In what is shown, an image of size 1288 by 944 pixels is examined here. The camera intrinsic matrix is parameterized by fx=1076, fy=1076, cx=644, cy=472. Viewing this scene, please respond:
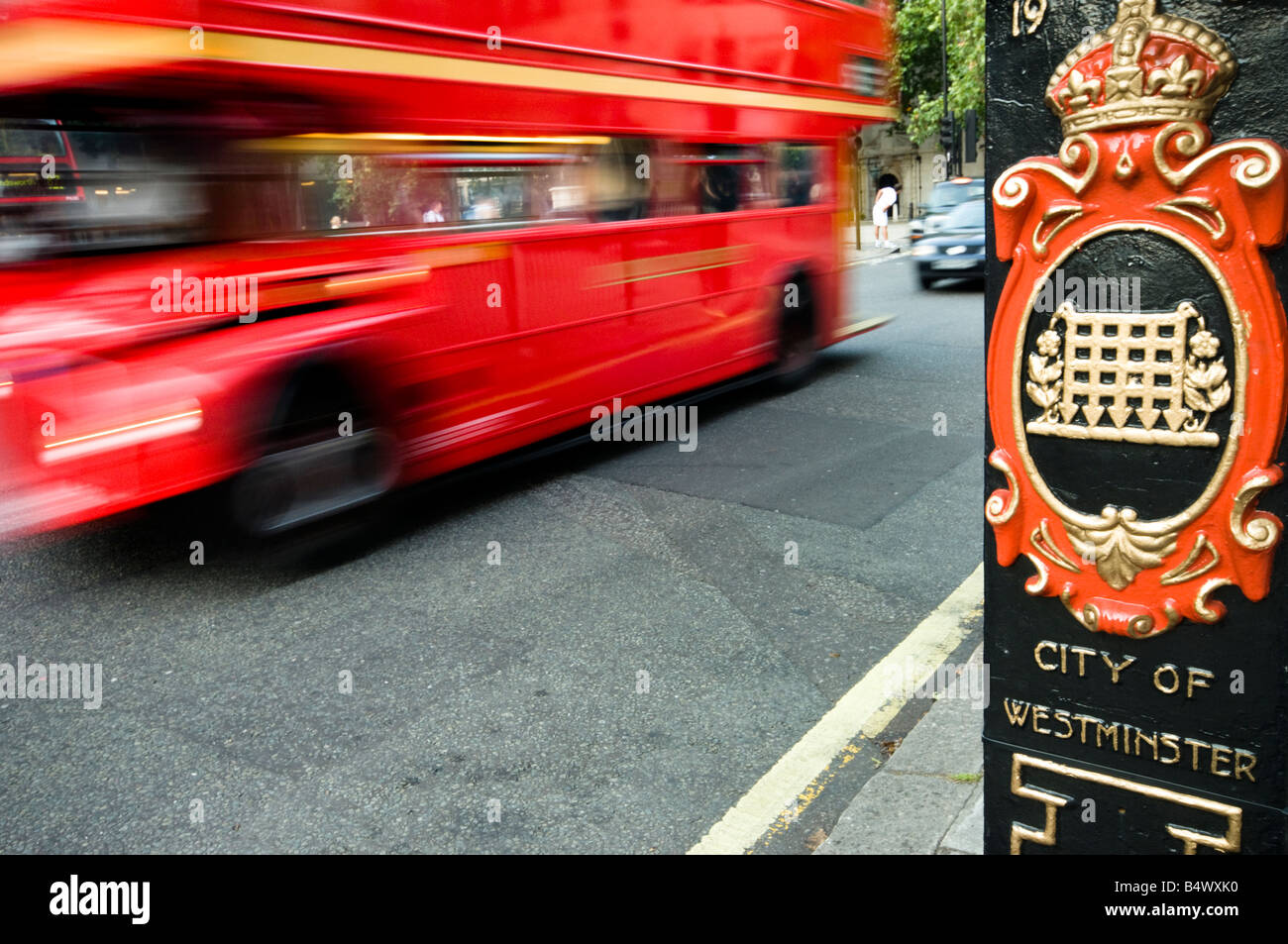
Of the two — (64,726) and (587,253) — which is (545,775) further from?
(587,253)

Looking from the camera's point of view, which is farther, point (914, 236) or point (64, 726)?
point (914, 236)

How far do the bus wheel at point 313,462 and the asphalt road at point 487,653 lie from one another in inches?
9.1

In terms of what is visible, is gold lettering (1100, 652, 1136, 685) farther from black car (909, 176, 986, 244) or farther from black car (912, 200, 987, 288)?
black car (909, 176, 986, 244)

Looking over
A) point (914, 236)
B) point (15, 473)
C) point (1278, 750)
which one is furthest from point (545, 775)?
point (914, 236)

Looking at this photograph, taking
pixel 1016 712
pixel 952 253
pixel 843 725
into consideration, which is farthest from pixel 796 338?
pixel 1016 712

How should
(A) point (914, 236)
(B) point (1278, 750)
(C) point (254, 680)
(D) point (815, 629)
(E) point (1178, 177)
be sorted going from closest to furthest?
(E) point (1178, 177), (B) point (1278, 750), (C) point (254, 680), (D) point (815, 629), (A) point (914, 236)

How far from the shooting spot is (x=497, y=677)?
424cm

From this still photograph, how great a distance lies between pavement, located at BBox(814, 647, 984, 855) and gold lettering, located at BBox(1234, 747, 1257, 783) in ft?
3.01

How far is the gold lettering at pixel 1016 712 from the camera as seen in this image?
2098 millimetres

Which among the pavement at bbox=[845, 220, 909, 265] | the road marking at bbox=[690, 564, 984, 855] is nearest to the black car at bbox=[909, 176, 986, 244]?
the pavement at bbox=[845, 220, 909, 265]

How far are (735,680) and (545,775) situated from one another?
0.95m

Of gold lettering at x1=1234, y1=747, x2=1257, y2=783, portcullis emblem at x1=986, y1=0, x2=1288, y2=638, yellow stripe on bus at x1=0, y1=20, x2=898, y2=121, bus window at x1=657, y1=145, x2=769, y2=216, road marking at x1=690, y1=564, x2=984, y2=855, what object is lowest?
road marking at x1=690, y1=564, x2=984, y2=855

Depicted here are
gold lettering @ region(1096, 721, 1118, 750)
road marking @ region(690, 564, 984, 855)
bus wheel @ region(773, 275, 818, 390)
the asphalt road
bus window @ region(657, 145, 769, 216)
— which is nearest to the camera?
gold lettering @ region(1096, 721, 1118, 750)

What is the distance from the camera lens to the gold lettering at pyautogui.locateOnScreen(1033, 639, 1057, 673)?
2.03m
